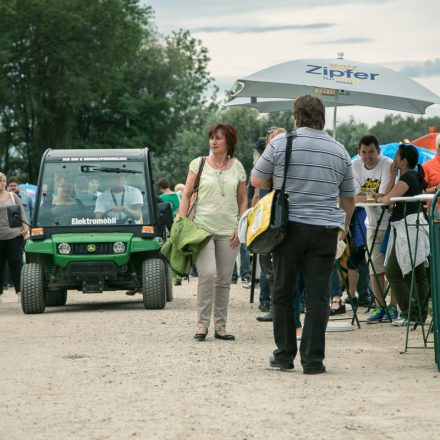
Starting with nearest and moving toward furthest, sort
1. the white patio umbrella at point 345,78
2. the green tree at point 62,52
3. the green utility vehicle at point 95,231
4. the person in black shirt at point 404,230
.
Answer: the person in black shirt at point 404,230 → the white patio umbrella at point 345,78 → the green utility vehicle at point 95,231 → the green tree at point 62,52

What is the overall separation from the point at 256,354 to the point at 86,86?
41995mm

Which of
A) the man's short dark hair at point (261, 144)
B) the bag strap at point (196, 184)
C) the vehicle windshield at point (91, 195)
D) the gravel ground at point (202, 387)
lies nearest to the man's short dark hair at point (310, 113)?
the gravel ground at point (202, 387)

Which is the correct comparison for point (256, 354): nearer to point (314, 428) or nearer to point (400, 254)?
point (400, 254)

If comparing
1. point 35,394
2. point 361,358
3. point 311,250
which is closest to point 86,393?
point 35,394

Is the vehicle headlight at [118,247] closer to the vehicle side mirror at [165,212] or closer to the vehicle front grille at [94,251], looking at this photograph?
the vehicle front grille at [94,251]

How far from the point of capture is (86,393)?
8.35m

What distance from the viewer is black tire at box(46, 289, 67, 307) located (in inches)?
664

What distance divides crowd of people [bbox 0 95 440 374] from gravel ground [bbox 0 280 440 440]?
12.0 inches

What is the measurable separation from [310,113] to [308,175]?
43cm

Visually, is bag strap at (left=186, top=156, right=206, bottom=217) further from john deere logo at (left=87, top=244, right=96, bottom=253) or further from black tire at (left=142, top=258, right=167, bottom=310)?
john deere logo at (left=87, top=244, right=96, bottom=253)

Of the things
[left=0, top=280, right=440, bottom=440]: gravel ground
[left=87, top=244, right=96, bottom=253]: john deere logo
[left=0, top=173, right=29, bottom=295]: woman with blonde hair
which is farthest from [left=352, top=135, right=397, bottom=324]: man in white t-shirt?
[left=0, top=173, right=29, bottom=295]: woman with blonde hair

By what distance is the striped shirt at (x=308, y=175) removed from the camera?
9.16 metres

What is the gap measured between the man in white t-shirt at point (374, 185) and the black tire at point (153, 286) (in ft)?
9.10

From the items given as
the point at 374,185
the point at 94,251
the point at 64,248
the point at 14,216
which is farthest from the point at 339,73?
the point at 14,216
